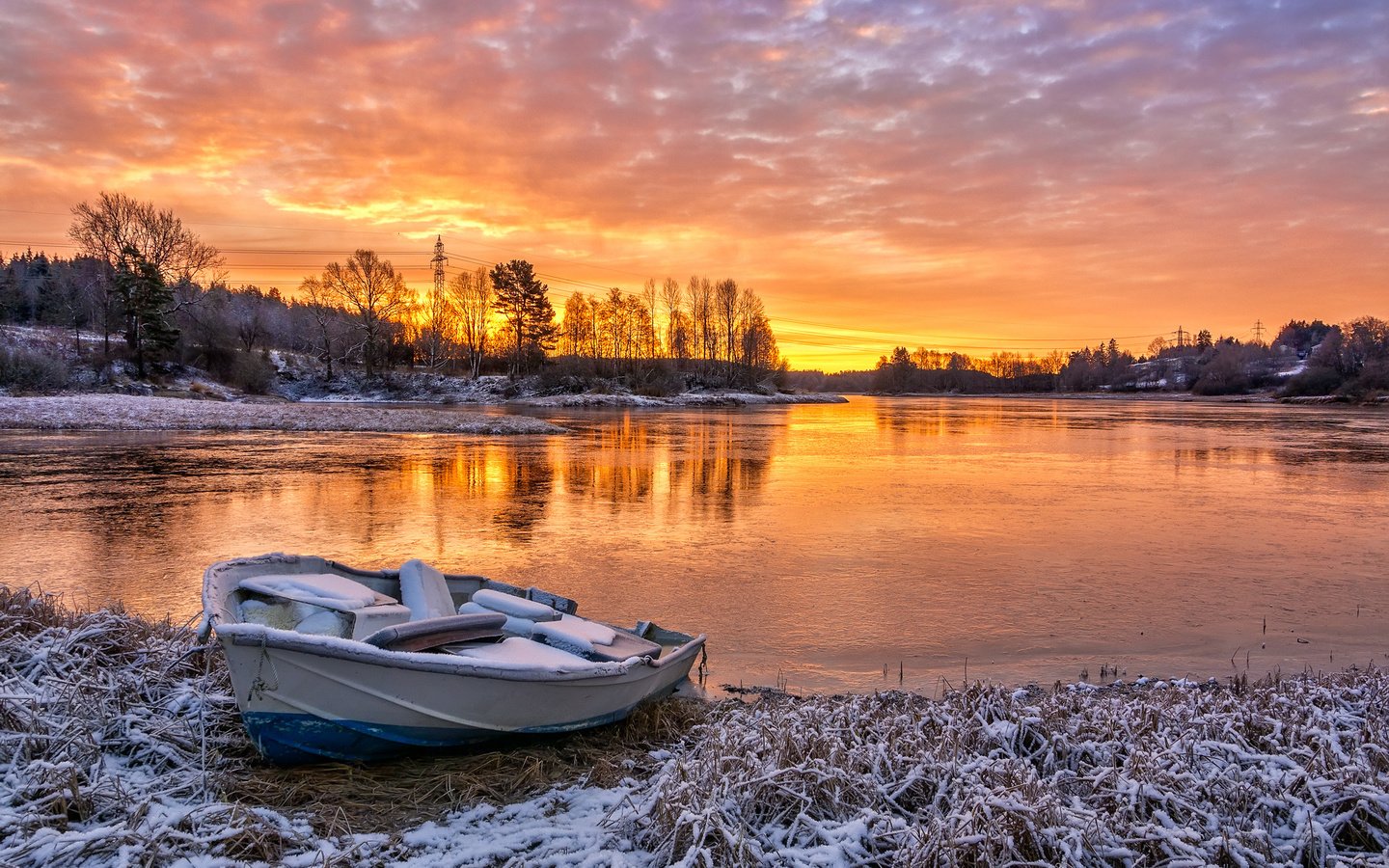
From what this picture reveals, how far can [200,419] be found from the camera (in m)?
31.2

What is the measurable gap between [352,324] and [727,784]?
71919 millimetres

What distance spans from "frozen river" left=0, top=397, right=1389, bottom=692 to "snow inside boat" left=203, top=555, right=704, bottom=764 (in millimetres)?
1744

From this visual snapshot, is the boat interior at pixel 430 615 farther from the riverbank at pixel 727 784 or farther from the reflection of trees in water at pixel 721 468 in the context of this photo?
the reflection of trees in water at pixel 721 468

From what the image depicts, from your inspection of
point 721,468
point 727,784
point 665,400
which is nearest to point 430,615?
point 727,784

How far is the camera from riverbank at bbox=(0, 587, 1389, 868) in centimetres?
340

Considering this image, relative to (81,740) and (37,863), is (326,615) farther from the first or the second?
(37,863)

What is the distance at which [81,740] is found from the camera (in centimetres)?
406

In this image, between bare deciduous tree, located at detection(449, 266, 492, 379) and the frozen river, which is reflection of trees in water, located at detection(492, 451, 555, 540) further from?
bare deciduous tree, located at detection(449, 266, 492, 379)

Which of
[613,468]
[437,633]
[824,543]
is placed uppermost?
[437,633]

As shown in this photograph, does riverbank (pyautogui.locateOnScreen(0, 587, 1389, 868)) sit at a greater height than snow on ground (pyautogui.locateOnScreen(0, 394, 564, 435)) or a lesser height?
lesser

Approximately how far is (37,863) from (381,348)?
230 feet

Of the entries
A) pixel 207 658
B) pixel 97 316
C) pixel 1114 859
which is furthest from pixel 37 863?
pixel 97 316

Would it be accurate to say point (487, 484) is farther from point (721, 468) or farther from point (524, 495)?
point (721, 468)

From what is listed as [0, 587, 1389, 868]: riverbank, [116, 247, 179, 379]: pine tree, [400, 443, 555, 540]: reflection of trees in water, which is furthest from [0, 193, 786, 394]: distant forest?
[0, 587, 1389, 868]: riverbank
